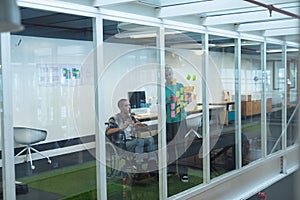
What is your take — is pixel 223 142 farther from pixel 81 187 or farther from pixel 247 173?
pixel 81 187

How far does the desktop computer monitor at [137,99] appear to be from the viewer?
5510 millimetres

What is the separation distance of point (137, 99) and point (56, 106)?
6.15ft

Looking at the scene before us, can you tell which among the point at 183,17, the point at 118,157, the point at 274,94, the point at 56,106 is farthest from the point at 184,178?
the point at 274,94

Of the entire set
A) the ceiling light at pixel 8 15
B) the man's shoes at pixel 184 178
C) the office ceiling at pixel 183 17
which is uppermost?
the office ceiling at pixel 183 17

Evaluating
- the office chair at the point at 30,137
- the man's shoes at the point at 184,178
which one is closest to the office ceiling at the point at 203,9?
the office chair at the point at 30,137

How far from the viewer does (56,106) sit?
6.79 m

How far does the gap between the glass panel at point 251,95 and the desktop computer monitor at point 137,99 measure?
2.15 metres

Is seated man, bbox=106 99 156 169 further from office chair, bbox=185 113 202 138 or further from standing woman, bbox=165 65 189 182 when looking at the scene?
office chair, bbox=185 113 202 138

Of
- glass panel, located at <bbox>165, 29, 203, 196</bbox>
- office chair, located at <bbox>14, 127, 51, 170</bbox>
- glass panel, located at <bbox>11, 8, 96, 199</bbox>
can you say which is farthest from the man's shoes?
office chair, located at <bbox>14, 127, 51, 170</bbox>

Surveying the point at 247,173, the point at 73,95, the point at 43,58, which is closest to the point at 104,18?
the point at 43,58

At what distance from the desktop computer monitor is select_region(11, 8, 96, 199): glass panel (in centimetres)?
63

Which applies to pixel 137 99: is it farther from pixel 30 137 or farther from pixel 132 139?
pixel 30 137

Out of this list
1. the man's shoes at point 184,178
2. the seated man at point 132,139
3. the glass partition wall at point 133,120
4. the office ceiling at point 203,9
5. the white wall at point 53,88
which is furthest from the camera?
the white wall at point 53,88

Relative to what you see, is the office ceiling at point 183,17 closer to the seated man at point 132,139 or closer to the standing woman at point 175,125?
the standing woman at point 175,125
